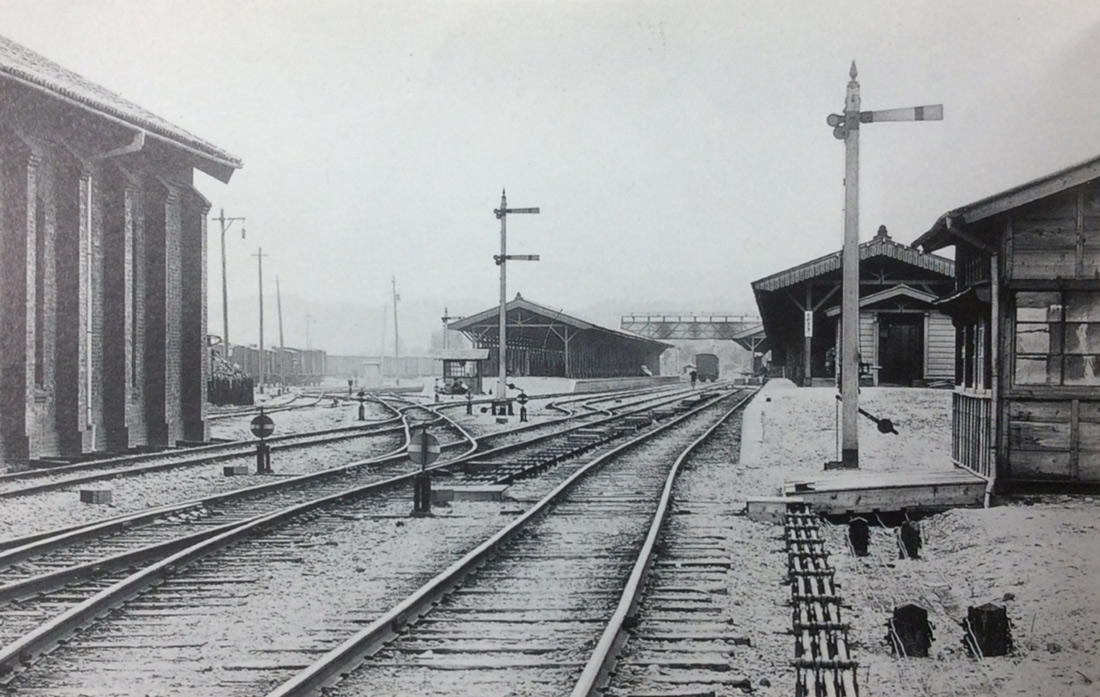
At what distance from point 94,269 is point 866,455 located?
35.4 feet

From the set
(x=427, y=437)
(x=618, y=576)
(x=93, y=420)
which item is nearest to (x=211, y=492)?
(x=427, y=437)

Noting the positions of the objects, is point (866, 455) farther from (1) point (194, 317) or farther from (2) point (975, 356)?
(1) point (194, 317)

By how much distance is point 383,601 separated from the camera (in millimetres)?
6184

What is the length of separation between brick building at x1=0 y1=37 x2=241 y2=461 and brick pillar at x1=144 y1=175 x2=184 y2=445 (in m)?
0.02

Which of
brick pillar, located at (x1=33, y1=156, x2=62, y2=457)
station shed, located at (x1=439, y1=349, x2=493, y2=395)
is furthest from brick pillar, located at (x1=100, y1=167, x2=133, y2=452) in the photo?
station shed, located at (x1=439, y1=349, x2=493, y2=395)

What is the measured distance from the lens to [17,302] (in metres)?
12.0

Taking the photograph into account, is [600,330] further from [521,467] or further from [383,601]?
[383,601]

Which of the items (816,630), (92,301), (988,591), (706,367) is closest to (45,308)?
(92,301)

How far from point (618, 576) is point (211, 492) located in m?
5.95

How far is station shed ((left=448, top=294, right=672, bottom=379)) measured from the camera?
4253 centimetres

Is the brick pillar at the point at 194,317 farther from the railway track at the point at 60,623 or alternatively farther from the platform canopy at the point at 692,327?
the platform canopy at the point at 692,327

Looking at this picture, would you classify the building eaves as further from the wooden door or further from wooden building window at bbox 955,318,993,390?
the wooden door

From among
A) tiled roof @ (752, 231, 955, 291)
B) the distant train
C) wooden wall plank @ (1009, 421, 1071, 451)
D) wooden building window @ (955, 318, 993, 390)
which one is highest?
tiled roof @ (752, 231, 955, 291)

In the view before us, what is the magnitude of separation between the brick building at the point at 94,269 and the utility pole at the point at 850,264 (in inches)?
239
